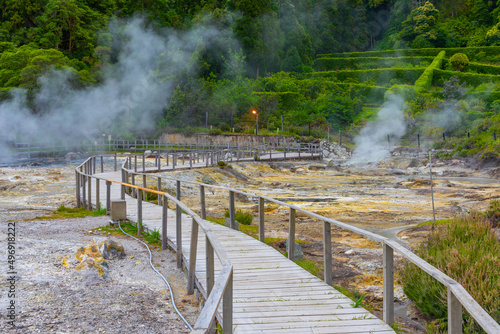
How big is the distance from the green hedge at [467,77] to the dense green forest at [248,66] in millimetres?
121

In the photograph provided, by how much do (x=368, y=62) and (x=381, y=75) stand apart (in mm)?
9885

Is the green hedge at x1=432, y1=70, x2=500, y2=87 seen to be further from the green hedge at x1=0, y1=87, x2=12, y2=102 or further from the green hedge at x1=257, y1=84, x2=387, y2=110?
the green hedge at x1=0, y1=87, x2=12, y2=102

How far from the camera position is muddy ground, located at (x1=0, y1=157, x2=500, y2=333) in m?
7.17

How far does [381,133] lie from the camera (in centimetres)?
4409

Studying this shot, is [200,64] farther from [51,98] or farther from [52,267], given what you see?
[52,267]

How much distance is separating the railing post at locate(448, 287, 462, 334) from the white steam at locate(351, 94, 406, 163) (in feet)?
119

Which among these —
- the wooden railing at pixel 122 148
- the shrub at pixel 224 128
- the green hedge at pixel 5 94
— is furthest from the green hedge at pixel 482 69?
the green hedge at pixel 5 94

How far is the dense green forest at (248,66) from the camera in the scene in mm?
44656

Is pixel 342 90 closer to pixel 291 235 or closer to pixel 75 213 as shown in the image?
pixel 75 213

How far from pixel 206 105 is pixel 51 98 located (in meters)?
16.2

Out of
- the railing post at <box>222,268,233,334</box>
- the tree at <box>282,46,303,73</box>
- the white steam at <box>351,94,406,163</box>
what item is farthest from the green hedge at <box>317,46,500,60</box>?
the railing post at <box>222,268,233,334</box>

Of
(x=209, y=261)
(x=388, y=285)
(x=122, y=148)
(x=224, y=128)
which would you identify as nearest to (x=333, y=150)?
(x=224, y=128)

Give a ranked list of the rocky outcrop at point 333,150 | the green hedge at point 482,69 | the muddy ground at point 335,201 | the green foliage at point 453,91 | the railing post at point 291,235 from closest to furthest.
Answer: the railing post at point 291,235 < the muddy ground at point 335,201 < the rocky outcrop at point 333,150 < the green foliage at point 453,91 < the green hedge at point 482,69

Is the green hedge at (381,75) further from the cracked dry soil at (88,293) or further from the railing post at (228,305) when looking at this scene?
the railing post at (228,305)
